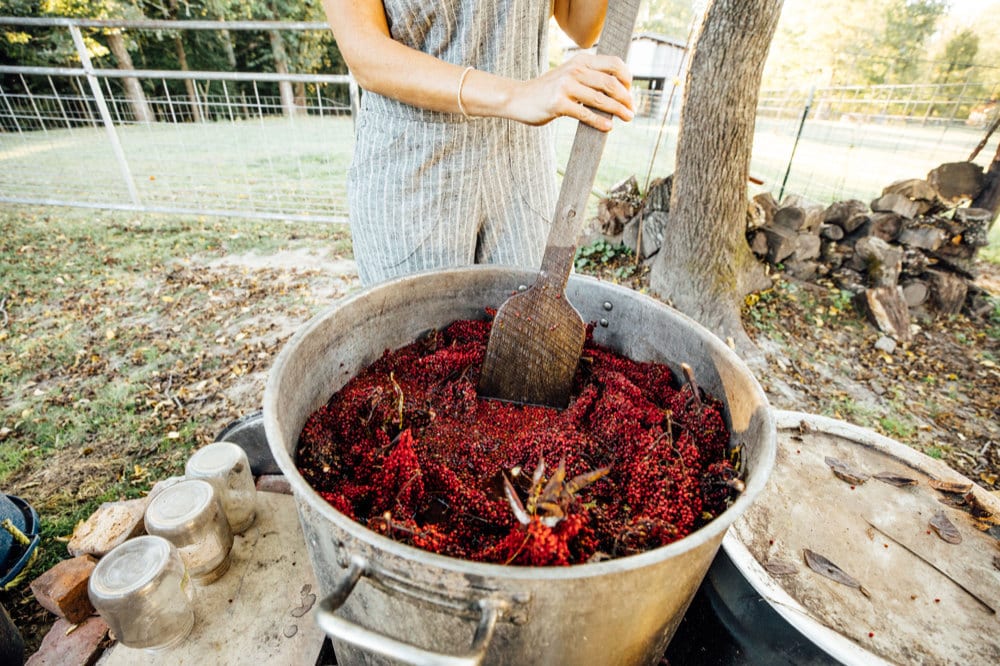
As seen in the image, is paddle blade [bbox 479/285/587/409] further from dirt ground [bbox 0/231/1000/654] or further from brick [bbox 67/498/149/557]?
dirt ground [bbox 0/231/1000/654]

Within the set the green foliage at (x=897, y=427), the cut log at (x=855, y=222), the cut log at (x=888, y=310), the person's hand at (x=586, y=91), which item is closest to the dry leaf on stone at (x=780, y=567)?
the person's hand at (x=586, y=91)

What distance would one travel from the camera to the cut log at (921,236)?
4.36 meters

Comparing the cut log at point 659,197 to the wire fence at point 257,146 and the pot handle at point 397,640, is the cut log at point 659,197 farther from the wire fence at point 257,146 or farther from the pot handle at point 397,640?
the pot handle at point 397,640

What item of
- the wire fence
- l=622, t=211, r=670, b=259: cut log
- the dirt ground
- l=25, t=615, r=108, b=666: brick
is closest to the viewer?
l=25, t=615, r=108, b=666: brick

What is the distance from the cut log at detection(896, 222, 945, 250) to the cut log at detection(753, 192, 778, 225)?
3.95ft

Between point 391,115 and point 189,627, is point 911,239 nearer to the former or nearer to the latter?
point 391,115

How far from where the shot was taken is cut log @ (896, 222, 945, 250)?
4.36 m

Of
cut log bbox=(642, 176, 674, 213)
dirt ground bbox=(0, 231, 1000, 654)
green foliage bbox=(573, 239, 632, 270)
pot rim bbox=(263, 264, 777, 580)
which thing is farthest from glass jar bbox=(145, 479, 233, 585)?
cut log bbox=(642, 176, 674, 213)

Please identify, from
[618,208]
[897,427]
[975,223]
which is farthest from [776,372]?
[975,223]

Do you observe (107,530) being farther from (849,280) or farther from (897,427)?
(849,280)

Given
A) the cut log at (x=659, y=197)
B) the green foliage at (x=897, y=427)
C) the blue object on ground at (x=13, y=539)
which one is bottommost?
the green foliage at (x=897, y=427)

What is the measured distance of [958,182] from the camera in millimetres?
4590

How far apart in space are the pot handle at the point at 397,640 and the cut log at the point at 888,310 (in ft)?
15.2

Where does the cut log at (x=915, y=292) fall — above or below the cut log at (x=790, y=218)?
below
